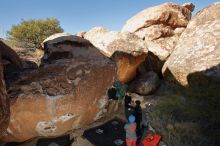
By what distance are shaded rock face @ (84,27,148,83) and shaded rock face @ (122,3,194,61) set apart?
2144 mm

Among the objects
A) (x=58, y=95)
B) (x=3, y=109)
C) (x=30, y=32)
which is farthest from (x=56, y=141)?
(x=30, y=32)

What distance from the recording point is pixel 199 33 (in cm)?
1142

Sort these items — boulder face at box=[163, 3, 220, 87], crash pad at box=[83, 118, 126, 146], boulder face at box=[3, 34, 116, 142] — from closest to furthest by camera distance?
boulder face at box=[3, 34, 116, 142] < crash pad at box=[83, 118, 126, 146] < boulder face at box=[163, 3, 220, 87]

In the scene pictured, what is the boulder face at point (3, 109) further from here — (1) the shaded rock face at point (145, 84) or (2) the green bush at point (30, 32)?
(2) the green bush at point (30, 32)

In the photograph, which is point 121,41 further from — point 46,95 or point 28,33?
point 28,33

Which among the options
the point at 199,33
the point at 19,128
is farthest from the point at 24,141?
the point at 199,33

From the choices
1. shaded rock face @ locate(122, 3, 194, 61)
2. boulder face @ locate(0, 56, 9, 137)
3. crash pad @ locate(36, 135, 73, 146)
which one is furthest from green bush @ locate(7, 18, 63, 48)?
boulder face @ locate(0, 56, 9, 137)

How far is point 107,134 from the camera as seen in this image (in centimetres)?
796

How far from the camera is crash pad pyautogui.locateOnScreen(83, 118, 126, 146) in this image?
294 inches

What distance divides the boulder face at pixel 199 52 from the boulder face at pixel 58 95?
3709 mm

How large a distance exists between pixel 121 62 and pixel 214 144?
18.8 feet

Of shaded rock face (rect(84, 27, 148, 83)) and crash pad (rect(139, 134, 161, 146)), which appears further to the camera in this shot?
shaded rock face (rect(84, 27, 148, 83))

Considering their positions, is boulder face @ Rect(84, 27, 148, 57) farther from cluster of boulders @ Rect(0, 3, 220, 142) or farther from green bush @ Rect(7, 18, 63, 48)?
green bush @ Rect(7, 18, 63, 48)

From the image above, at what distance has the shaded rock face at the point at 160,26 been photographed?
49.5 feet
